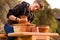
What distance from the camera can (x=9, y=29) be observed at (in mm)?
2676

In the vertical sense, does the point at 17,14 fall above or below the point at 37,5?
below

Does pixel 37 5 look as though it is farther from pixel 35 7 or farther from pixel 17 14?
pixel 17 14

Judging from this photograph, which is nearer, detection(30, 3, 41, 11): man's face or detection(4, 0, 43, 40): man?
detection(30, 3, 41, 11): man's face

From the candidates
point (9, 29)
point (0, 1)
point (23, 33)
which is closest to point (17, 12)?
point (9, 29)

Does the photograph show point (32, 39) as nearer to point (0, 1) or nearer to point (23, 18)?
point (23, 18)

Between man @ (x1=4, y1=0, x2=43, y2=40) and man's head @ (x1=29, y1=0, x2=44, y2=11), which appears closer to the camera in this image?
man's head @ (x1=29, y1=0, x2=44, y2=11)

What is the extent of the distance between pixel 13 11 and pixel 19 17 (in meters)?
0.10

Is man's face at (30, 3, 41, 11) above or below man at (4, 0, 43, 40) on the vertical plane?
above

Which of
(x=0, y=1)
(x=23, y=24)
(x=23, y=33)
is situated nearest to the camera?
(x=23, y=33)

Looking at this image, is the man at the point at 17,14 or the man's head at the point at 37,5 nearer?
the man's head at the point at 37,5

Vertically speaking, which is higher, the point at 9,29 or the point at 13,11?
the point at 13,11

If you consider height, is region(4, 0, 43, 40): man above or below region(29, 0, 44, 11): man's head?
below

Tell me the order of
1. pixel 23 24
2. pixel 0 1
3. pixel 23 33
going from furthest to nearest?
pixel 0 1 → pixel 23 24 → pixel 23 33

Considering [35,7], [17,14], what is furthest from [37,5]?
[17,14]
